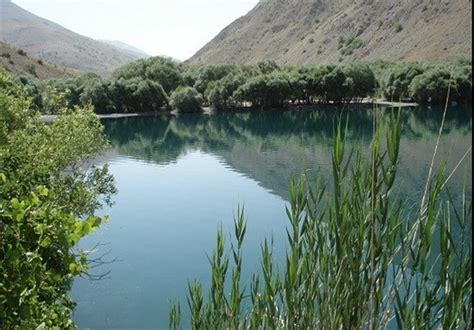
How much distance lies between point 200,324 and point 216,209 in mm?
27985

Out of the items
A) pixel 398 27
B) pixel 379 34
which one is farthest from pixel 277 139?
pixel 379 34

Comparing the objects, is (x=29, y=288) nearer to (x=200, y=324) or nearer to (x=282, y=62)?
(x=200, y=324)

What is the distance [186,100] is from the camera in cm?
9512

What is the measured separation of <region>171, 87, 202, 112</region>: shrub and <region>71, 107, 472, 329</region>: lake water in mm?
2642

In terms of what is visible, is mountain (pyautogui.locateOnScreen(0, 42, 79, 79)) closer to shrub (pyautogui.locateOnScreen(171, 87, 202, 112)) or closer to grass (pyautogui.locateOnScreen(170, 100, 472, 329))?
shrub (pyautogui.locateOnScreen(171, 87, 202, 112))

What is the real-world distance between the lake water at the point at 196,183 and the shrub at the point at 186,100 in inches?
104

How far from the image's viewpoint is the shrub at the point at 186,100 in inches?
3750

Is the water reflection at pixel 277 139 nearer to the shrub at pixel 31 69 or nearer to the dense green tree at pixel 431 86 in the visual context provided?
the dense green tree at pixel 431 86

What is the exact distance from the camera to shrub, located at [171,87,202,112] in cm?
9525

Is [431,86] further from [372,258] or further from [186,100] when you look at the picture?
[372,258]

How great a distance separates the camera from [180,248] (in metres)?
28.7

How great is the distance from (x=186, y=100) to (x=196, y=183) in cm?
5128

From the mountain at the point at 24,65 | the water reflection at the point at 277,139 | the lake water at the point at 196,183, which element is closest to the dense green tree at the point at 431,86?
the water reflection at the point at 277,139

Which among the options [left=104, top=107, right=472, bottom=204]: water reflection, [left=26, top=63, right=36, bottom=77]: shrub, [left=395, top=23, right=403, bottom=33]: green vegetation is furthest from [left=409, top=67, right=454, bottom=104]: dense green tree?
[left=26, top=63, right=36, bottom=77]: shrub
